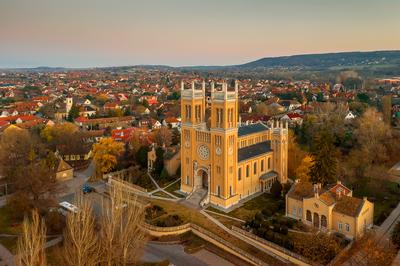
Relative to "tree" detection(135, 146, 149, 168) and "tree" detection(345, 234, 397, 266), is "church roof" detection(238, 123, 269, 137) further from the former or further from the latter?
"tree" detection(345, 234, 397, 266)

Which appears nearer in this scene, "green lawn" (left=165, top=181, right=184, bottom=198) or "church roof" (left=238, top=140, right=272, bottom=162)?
"church roof" (left=238, top=140, right=272, bottom=162)

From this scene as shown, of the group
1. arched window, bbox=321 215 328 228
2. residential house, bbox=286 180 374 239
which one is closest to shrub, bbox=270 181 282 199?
residential house, bbox=286 180 374 239

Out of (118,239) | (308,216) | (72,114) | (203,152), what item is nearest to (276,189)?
(308,216)

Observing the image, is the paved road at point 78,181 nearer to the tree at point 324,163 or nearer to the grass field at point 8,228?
the grass field at point 8,228

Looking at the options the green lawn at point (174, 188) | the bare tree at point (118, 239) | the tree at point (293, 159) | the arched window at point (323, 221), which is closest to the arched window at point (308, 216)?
the arched window at point (323, 221)

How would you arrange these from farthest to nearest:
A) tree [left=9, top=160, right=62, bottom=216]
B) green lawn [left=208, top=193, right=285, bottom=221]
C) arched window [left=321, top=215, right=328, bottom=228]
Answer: green lawn [left=208, top=193, right=285, bottom=221]
tree [left=9, top=160, right=62, bottom=216]
arched window [left=321, top=215, right=328, bottom=228]

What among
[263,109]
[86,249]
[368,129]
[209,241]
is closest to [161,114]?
[263,109]
